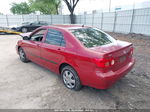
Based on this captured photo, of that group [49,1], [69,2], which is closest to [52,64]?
[69,2]

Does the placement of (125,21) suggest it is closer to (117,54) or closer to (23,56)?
(23,56)

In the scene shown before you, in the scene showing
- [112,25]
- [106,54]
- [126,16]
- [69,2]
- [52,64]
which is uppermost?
[69,2]

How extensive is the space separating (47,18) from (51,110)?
18908 millimetres

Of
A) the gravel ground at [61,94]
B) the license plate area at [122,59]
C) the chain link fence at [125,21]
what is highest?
the chain link fence at [125,21]

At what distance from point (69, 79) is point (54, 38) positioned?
118 centimetres

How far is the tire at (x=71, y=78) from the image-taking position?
8.89ft

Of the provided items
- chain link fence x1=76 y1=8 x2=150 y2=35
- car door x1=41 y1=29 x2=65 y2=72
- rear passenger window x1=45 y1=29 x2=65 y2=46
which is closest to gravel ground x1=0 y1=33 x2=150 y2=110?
car door x1=41 y1=29 x2=65 y2=72

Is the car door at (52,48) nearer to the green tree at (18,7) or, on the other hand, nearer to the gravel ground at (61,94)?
the gravel ground at (61,94)

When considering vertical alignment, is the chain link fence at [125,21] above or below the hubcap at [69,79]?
above

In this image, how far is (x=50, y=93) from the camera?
2781 mm

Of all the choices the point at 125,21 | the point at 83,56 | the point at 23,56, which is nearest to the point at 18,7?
the point at 125,21

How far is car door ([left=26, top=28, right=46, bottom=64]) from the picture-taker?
362 centimetres

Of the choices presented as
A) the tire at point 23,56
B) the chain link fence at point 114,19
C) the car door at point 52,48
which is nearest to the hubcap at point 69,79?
the car door at point 52,48

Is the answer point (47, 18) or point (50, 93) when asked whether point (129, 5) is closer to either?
point (47, 18)
